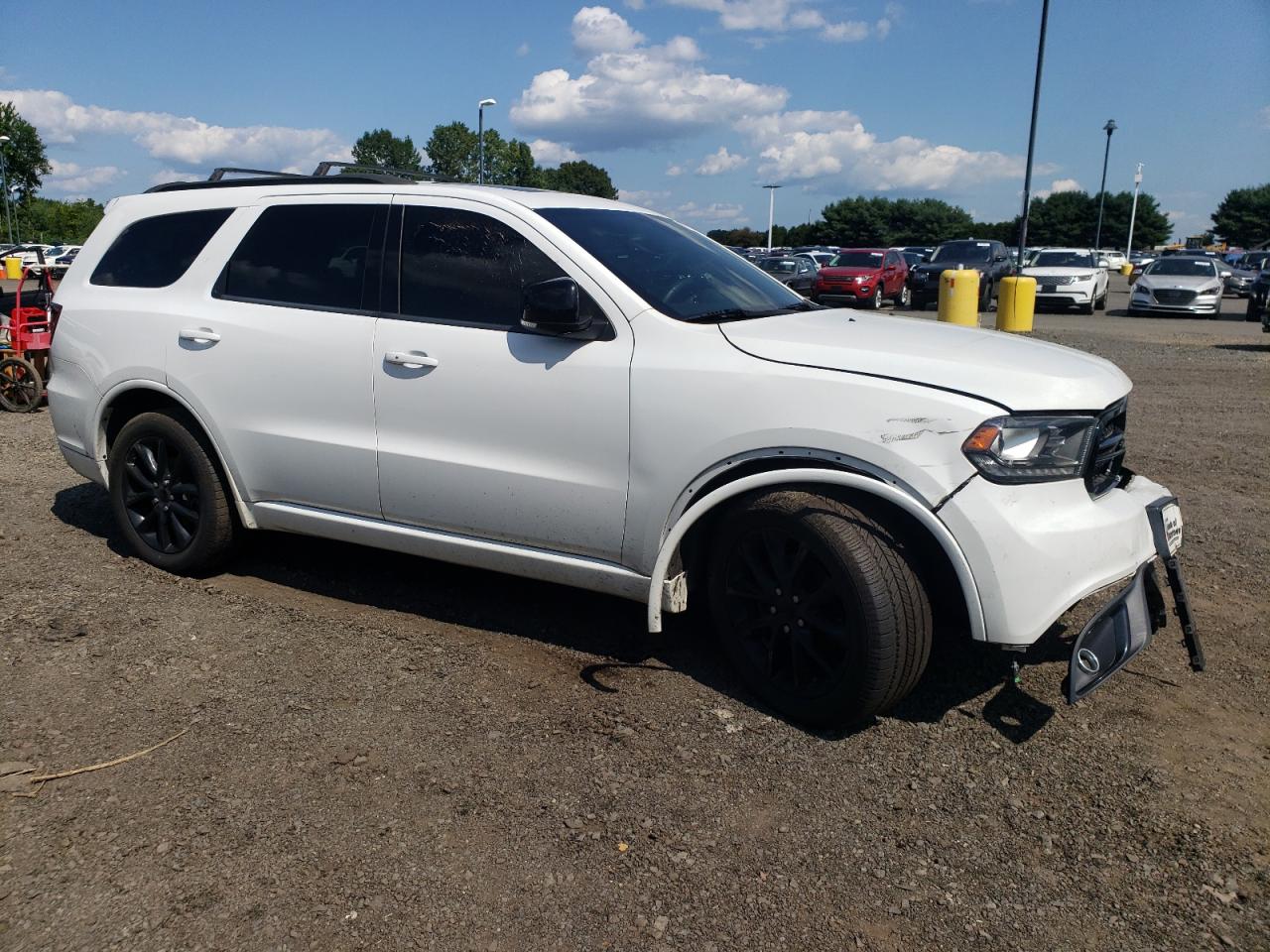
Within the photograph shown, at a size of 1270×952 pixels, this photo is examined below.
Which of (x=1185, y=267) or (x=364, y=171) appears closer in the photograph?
(x=364, y=171)

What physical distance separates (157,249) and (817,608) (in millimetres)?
3607

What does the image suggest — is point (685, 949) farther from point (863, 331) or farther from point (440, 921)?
point (863, 331)

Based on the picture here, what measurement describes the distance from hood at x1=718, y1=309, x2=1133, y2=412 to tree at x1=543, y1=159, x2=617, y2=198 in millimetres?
100053

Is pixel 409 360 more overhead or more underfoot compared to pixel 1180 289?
more overhead

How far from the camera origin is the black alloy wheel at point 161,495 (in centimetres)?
484

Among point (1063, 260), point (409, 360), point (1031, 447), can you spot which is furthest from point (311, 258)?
point (1063, 260)

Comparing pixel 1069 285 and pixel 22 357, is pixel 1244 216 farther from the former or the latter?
pixel 22 357

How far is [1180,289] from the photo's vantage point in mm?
24141

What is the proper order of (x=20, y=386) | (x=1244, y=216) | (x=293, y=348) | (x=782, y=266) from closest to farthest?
(x=293, y=348)
(x=20, y=386)
(x=782, y=266)
(x=1244, y=216)

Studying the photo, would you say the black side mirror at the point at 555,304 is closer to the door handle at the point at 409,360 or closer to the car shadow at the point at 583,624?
the door handle at the point at 409,360

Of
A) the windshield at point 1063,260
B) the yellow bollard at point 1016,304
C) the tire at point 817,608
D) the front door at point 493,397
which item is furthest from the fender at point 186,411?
the windshield at point 1063,260

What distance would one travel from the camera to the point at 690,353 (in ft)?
11.7

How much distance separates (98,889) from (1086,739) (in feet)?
9.82

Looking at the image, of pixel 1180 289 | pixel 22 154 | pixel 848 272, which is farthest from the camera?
pixel 22 154
